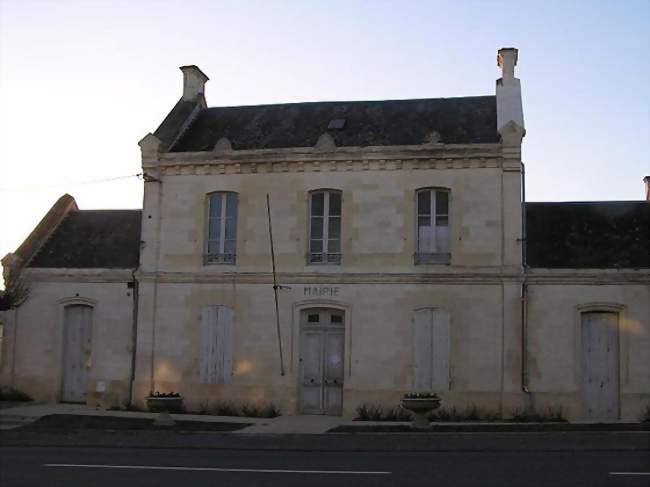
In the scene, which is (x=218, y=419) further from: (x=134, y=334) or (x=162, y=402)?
(x=134, y=334)

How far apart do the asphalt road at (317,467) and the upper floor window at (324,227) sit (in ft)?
25.9

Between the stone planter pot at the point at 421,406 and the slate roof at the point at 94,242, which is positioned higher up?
the slate roof at the point at 94,242

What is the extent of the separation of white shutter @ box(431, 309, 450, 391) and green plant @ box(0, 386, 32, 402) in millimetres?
11116

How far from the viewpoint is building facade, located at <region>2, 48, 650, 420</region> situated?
2075cm

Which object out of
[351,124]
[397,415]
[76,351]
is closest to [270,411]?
[397,415]

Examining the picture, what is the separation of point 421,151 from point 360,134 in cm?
222

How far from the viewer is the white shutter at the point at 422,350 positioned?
21125mm

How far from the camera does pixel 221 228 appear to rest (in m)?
22.8

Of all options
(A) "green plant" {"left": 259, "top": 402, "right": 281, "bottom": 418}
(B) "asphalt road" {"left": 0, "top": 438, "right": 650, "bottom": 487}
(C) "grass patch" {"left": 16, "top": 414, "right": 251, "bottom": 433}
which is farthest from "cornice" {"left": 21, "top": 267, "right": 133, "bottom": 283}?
(B) "asphalt road" {"left": 0, "top": 438, "right": 650, "bottom": 487}

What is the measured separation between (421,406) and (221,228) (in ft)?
25.3

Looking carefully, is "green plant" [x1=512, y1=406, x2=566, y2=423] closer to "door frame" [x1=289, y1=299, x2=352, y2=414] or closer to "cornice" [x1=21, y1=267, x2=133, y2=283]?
"door frame" [x1=289, y1=299, x2=352, y2=414]

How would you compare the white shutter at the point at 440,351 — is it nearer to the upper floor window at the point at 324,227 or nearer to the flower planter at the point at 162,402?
the upper floor window at the point at 324,227

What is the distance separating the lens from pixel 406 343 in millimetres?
21281

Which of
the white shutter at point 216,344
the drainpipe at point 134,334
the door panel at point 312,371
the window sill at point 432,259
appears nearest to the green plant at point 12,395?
the drainpipe at point 134,334
